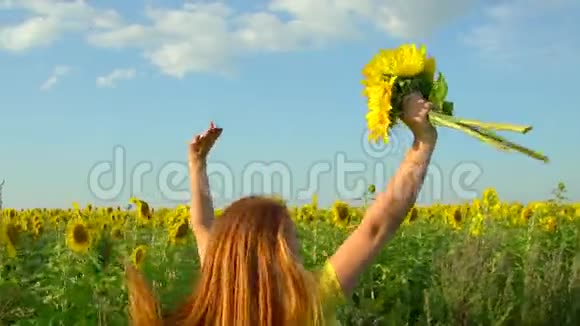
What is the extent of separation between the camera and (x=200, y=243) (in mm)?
3154

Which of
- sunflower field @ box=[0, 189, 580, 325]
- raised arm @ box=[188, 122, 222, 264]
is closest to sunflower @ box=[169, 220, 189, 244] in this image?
sunflower field @ box=[0, 189, 580, 325]

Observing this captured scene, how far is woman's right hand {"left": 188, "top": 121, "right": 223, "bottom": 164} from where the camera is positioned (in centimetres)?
326

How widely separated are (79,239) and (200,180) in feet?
10.5

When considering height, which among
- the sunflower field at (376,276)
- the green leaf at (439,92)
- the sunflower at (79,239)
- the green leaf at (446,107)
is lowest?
the sunflower field at (376,276)

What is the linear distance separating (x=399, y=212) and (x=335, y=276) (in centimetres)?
25

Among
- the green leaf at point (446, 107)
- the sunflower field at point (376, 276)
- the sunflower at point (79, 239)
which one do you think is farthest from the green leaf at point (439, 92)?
the sunflower at point (79, 239)

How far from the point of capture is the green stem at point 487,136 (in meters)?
2.42

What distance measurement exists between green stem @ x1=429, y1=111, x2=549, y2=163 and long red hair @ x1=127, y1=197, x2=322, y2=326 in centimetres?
51

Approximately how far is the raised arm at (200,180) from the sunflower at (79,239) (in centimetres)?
312

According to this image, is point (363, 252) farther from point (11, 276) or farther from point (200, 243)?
point (11, 276)

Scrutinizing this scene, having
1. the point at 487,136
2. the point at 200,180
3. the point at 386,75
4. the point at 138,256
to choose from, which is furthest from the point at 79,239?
the point at 487,136

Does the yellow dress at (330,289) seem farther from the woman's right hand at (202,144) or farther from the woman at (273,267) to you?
the woman's right hand at (202,144)

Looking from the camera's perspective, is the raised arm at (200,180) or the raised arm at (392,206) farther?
the raised arm at (200,180)

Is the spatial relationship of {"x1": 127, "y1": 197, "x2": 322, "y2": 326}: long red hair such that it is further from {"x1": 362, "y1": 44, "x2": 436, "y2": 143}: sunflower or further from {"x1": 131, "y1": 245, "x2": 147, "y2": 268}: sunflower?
{"x1": 131, "y1": 245, "x2": 147, "y2": 268}: sunflower
